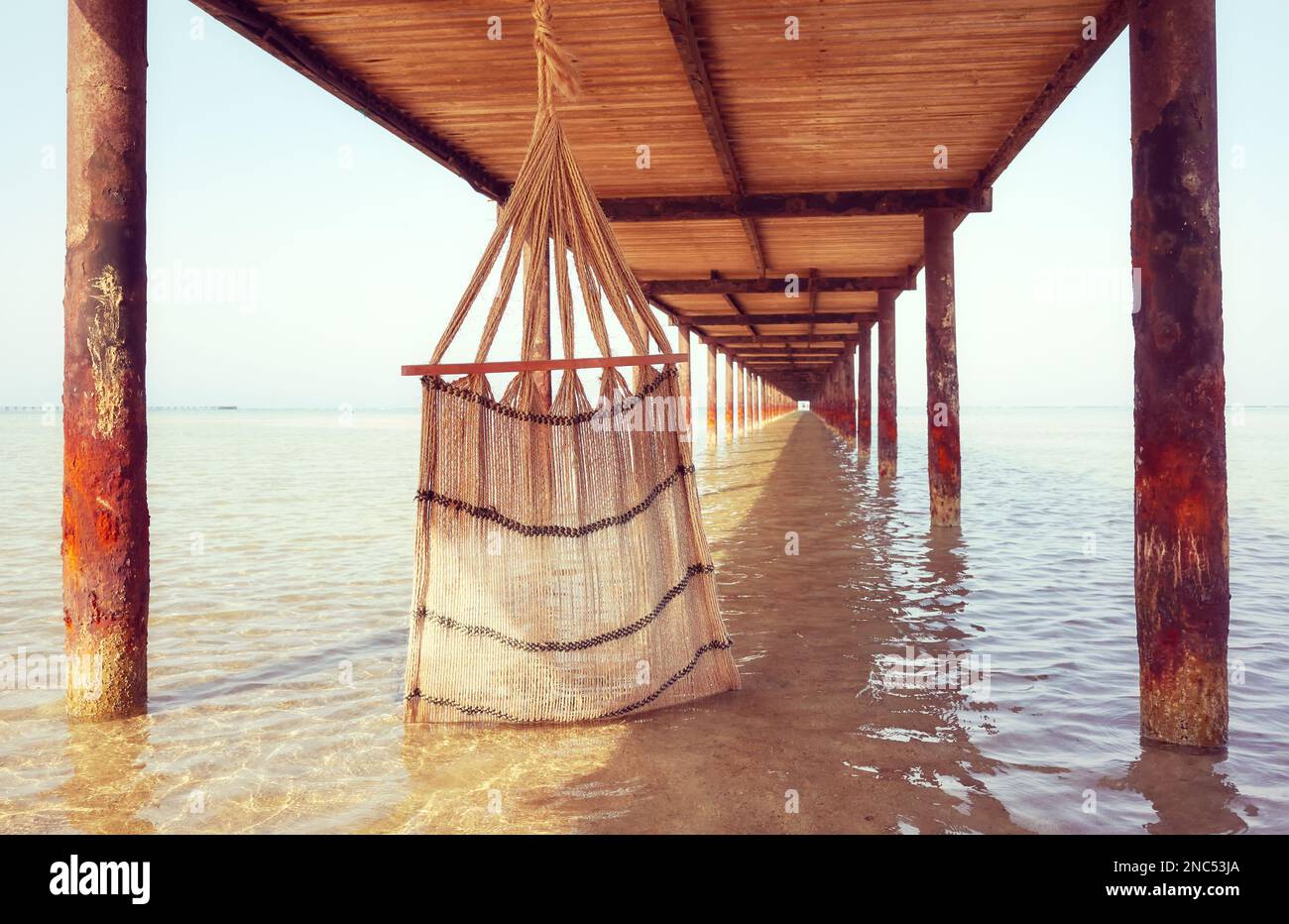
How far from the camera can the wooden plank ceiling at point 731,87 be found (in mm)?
5016

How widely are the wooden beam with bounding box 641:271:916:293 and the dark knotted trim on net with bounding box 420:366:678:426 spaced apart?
1069 centimetres

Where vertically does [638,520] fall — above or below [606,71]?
below

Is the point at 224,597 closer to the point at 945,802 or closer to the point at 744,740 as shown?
the point at 744,740

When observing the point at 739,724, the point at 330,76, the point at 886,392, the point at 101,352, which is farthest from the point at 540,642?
the point at 886,392

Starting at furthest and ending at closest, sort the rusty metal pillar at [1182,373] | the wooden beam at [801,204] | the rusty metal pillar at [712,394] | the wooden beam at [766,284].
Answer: the rusty metal pillar at [712,394], the wooden beam at [766,284], the wooden beam at [801,204], the rusty metal pillar at [1182,373]

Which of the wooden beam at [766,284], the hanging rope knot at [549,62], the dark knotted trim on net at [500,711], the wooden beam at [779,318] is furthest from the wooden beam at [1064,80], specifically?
the wooden beam at [779,318]

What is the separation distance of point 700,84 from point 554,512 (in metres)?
3.58

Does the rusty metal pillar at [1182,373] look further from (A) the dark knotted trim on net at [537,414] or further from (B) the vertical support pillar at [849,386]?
(B) the vertical support pillar at [849,386]

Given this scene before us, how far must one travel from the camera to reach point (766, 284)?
45.4ft

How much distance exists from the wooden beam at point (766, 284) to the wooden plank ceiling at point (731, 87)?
12.4 ft

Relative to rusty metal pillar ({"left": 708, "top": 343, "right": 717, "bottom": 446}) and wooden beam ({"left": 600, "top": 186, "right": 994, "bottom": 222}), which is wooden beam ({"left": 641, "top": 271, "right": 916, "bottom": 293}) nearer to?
wooden beam ({"left": 600, "top": 186, "right": 994, "bottom": 222})
